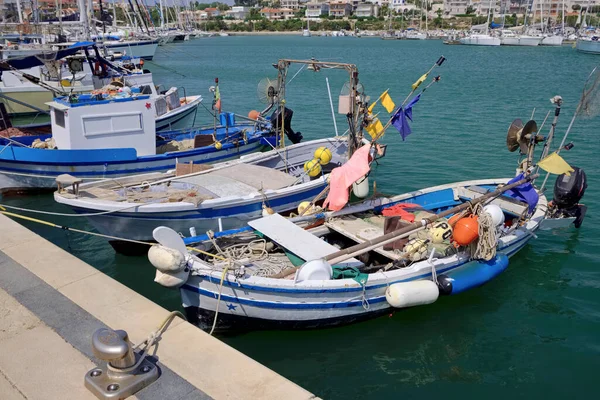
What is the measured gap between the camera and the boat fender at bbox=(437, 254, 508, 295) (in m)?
9.55

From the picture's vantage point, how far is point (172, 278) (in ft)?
26.6

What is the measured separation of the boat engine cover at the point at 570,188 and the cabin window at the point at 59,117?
14633 mm

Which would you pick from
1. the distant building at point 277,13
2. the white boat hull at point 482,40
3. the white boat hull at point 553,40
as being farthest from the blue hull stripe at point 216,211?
the distant building at point 277,13

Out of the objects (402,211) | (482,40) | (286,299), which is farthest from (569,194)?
(482,40)

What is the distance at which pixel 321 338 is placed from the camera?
930 centimetres

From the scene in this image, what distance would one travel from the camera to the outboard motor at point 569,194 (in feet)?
41.0

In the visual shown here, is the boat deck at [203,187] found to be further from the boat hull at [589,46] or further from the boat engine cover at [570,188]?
the boat hull at [589,46]

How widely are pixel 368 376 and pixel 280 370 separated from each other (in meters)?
→ 1.54

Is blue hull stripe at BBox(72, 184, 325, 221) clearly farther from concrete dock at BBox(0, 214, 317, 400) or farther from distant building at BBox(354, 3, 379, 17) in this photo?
distant building at BBox(354, 3, 379, 17)

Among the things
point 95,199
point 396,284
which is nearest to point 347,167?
point 396,284

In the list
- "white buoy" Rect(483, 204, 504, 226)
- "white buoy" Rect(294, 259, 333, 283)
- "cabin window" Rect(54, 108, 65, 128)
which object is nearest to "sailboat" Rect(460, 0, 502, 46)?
"cabin window" Rect(54, 108, 65, 128)

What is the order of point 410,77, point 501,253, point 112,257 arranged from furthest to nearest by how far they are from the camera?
point 410,77, point 112,257, point 501,253

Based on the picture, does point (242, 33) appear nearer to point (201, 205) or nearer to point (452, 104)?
point (452, 104)

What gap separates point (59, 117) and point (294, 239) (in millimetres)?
10216
